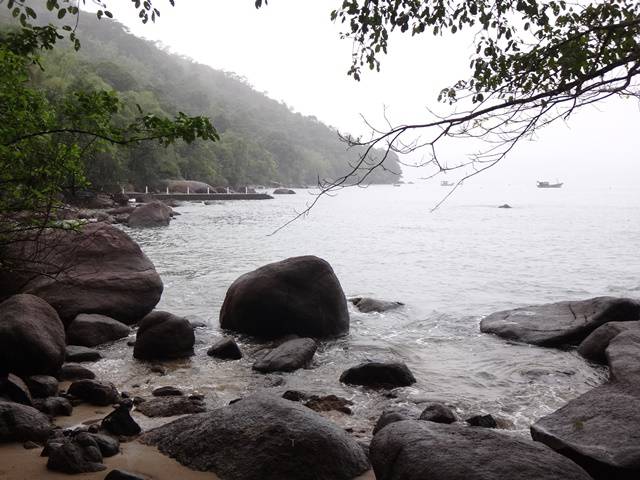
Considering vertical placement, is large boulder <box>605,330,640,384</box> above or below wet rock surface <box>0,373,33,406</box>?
above

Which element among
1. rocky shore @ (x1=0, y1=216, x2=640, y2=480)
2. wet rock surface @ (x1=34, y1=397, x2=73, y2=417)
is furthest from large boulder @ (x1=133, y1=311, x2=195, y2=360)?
wet rock surface @ (x1=34, y1=397, x2=73, y2=417)

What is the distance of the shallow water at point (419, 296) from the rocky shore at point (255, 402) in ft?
1.11

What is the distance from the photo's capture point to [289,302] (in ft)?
31.1

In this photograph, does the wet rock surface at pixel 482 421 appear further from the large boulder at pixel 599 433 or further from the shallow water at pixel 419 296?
the large boulder at pixel 599 433

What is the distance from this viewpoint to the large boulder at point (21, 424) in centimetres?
461

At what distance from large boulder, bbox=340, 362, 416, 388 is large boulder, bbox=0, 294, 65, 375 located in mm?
3850

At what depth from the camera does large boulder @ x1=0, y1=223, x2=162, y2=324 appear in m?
9.01

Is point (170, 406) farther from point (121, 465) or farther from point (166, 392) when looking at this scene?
point (121, 465)

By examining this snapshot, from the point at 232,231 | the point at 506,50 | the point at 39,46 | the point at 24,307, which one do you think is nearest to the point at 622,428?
the point at 506,50

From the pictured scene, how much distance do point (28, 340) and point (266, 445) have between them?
3.75 m

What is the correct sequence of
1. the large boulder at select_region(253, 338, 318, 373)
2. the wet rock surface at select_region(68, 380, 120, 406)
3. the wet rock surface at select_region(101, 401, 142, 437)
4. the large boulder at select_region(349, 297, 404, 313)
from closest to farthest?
the wet rock surface at select_region(101, 401, 142, 437), the wet rock surface at select_region(68, 380, 120, 406), the large boulder at select_region(253, 338, 318, 373), the large boulder at select_region(349, 297, 404, 313)

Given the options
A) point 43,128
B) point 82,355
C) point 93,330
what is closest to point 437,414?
point 43,128

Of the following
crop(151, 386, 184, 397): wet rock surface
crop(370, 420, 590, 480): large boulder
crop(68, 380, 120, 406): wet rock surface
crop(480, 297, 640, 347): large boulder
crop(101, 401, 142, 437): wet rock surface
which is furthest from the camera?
crop(480, 297, 640, 347): large boulder

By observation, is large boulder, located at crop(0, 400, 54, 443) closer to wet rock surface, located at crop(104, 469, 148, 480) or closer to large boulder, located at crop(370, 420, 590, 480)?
wet rock surface, located at crop(104, 469, 148, 480)
